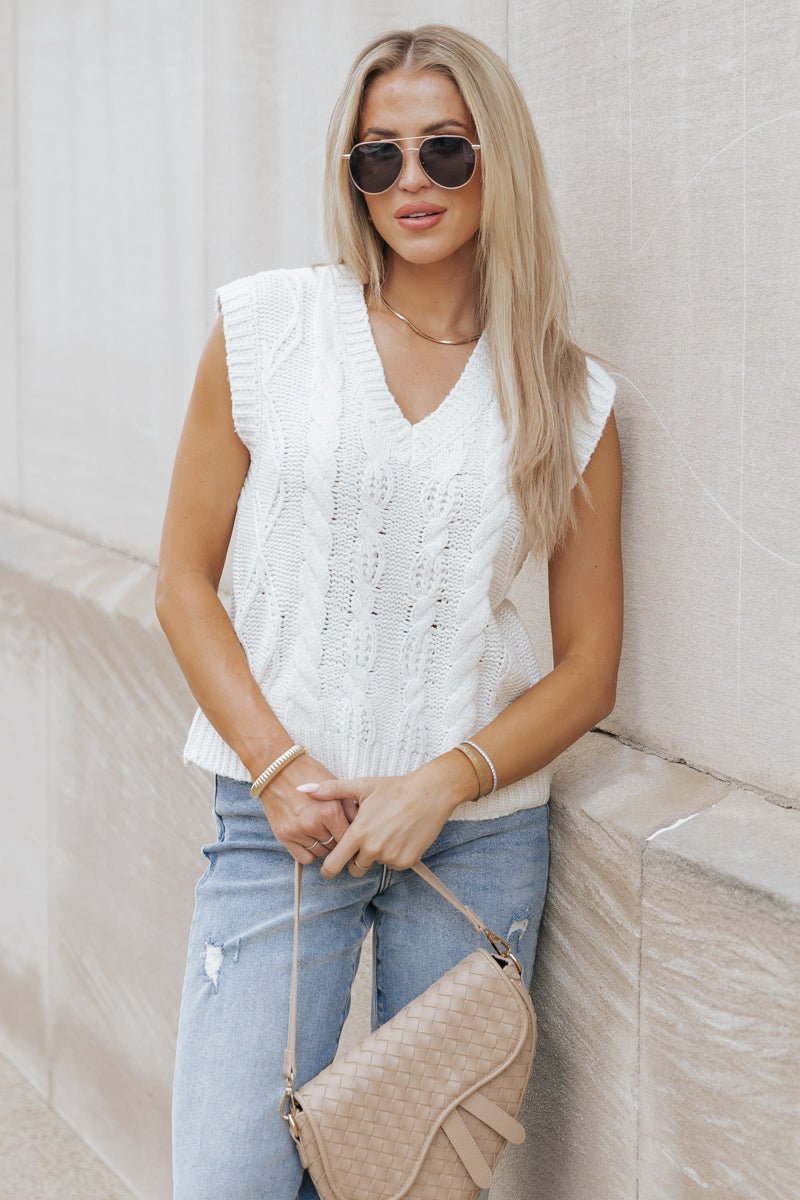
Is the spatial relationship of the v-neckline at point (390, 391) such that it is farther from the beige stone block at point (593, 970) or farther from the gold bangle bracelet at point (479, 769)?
the beige stone block at point (593, 970)

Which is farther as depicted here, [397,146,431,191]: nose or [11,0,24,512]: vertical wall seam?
[11,0,24,512]: vertical wall seam

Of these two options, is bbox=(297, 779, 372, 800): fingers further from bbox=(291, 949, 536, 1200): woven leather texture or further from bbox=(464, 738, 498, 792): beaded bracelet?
bbox=(291, 949, 536, 1200): woven leather texture

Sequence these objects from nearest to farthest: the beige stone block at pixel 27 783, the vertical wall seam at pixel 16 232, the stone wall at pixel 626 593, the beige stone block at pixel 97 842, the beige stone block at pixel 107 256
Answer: the stone wall at pixel 626 593
the beige stone block at pixel 97 842
the beige stone block at pixel 107 256
the beige stone block at pixel 27 783
the vertical wall seam at pixel 16 232

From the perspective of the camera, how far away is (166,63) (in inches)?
145

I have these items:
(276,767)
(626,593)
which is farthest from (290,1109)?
(626,593)

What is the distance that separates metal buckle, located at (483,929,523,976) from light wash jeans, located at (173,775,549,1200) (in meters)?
0.09

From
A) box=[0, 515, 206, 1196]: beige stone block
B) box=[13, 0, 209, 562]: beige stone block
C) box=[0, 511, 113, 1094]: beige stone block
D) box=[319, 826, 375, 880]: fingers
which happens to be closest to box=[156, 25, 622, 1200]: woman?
box=[319, 826, 375, 880]: fingers

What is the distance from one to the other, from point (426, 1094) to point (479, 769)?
0.43 m

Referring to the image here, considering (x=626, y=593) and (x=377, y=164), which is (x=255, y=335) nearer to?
(x=377, y=164)

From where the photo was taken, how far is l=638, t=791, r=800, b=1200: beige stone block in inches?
75.8

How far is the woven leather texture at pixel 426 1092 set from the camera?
79.0 inches

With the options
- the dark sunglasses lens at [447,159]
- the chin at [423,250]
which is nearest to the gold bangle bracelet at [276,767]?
the chin at [423,250]

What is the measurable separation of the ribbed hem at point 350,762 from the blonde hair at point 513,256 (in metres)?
0.35

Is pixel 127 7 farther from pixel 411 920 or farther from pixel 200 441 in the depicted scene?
pixel 411 920
